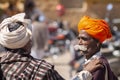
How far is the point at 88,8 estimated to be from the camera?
18.8 metres

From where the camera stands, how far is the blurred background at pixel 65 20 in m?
13.4

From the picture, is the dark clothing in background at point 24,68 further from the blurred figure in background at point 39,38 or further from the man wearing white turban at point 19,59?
the blurred figure in background at point 39,38

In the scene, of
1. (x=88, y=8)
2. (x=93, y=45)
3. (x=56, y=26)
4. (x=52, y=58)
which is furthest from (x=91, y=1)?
(x=93, y=45)

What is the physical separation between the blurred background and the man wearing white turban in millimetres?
7004

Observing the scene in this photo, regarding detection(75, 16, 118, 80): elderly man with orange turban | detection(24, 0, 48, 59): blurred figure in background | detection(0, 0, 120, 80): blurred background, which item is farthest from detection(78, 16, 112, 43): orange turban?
detection(0, 0, 120, 80): blurred background

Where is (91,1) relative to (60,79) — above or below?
below

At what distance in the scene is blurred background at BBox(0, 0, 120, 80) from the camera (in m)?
13.4

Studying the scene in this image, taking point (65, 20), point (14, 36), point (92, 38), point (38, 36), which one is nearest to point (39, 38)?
point (38, 36)

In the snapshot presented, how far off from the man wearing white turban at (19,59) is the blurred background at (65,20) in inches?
276

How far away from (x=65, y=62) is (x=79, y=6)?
5257 mm

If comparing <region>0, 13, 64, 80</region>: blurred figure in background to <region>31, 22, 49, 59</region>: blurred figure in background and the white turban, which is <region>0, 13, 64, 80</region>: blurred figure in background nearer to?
the white turban

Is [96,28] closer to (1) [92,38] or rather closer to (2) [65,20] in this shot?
(1) [92,38]

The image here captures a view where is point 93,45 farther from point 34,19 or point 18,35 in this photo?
point 34,19

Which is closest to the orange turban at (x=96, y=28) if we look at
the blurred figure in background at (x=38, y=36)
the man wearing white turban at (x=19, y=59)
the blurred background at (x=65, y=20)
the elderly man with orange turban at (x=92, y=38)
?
the elderly man with orange turban at (x=92, y=38)
